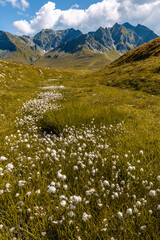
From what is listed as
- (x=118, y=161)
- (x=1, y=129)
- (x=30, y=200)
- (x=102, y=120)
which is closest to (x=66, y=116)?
(x=102, y=120)

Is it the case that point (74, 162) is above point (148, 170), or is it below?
above

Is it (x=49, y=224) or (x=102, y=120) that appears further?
(x=102, y=120)

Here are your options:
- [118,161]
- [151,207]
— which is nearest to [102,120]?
[118,161]

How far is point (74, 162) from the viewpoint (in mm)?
3342

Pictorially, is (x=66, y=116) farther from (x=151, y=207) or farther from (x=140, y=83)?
(x=140, y=83)

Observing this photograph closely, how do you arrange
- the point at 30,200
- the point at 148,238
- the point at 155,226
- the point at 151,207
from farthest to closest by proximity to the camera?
the point at 30,200
the point at 151,207
the point at 155,226
the point at 148,238

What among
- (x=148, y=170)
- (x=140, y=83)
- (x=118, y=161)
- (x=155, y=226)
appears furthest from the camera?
(x=140, y=83)

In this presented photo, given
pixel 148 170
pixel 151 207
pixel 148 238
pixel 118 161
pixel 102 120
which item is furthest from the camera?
pixel 102 120

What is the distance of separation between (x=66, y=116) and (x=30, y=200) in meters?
4.44

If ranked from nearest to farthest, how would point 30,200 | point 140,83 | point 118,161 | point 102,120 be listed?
point 30,200 < point 118,161 < point 102,120 < point 140,83

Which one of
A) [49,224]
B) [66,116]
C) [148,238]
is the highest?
[66,116]

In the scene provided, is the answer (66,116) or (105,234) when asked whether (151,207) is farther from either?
(66,116)

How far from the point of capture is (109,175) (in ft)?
9.73

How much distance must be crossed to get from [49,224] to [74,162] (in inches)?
57.0
